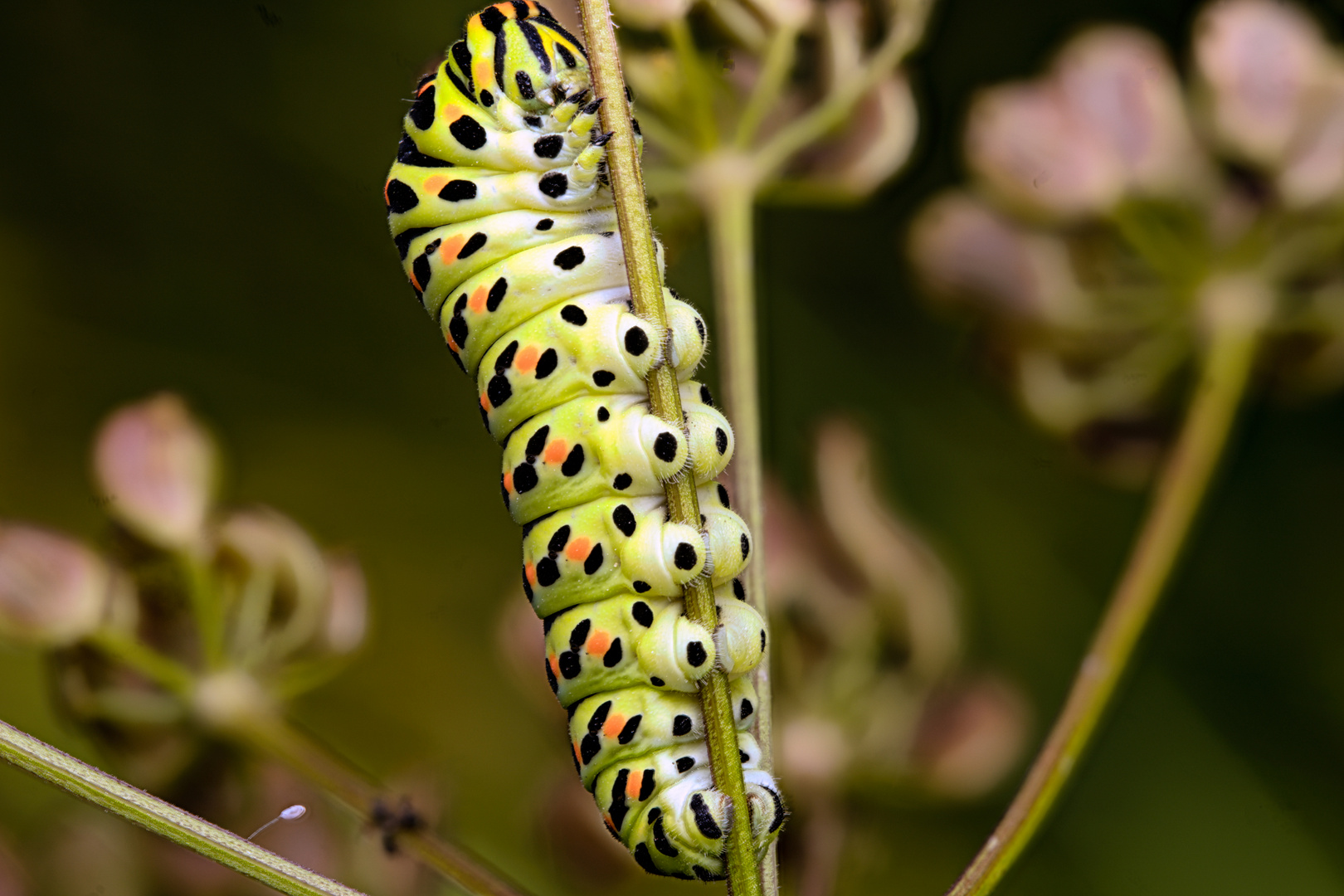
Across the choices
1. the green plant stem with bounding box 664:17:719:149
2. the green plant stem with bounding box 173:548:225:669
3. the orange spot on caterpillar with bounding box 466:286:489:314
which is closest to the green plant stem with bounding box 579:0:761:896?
the orange spot on caterpillar with bounding box 466:286:489:314

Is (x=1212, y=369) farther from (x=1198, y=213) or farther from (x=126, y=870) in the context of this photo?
(x=126, y=870)

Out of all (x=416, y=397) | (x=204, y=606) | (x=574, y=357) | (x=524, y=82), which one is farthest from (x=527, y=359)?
(x=416, y=397)

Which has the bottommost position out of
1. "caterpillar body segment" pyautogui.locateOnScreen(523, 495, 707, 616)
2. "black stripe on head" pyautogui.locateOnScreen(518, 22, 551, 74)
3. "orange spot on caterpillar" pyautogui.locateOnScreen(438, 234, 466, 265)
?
"caterpillar body segment" pyautogui.locateOnScreen(523, 495, 707, 616)

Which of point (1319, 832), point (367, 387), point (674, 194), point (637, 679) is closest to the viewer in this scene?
point (637, 679)

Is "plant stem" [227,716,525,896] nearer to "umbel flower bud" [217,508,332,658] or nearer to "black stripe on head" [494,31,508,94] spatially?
"umbel flower bud" [217,508,332,658]

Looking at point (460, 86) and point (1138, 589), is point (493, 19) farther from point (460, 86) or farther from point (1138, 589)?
point (1138, 589)

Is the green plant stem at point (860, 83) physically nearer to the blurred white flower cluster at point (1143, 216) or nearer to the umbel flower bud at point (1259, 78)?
the blurred white flower cluster at point (1143, 216)

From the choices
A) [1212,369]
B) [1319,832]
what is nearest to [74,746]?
[1212,369]
